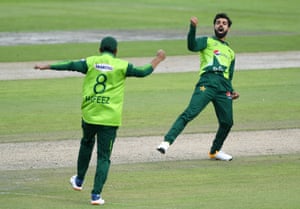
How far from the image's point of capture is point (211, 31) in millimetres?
37219

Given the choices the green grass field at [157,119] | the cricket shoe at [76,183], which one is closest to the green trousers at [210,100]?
the green grass field at [157,119]

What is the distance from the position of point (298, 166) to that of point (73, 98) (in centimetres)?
850

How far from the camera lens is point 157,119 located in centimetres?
1964

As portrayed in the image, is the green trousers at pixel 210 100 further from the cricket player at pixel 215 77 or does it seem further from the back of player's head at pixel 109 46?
the back of player's head at pixel 109 46

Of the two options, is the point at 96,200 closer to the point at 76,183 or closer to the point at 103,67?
the point at 76,183

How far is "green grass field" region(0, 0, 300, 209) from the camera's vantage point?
1287 centimetres

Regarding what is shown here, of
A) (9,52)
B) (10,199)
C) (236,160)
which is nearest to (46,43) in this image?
(9,52)

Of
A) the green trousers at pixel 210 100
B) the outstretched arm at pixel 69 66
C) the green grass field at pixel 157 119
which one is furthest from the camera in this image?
the green trousers at pixel 210 100

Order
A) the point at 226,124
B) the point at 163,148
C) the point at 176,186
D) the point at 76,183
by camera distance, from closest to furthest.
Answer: the point at 76,183 < the point at 176,186 < the point at 163,148 < the point at 226,124

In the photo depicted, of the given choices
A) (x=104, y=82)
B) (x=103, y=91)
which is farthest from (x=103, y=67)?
(x=103, y=91)

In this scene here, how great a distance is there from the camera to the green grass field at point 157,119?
12867 mm

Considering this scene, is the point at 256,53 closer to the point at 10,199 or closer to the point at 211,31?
the point at 211,31

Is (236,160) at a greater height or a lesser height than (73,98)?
greater

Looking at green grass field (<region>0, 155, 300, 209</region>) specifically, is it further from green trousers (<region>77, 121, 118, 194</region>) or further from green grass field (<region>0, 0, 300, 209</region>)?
green trousers (<region>77, 121, 118, 194</region>)
